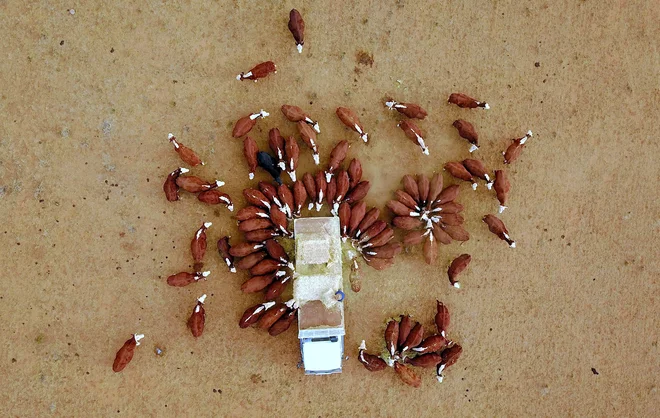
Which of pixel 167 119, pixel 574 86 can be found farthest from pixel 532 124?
pixel 167 119

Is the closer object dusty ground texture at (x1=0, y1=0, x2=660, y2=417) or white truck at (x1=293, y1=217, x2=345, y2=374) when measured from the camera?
white truck at (x1=293, y1=217, x2=345, y2=374)

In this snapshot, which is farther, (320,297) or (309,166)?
(309,166)

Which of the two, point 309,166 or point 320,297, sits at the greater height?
point 309,166

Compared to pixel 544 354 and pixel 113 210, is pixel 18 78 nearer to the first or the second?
pixel 113 210

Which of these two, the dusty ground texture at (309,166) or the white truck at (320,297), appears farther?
the dusty ground texture at (309,166)
